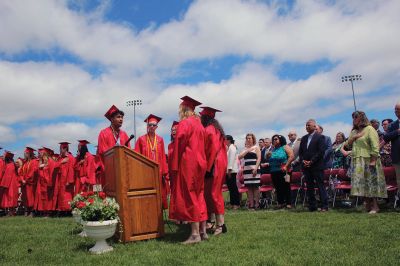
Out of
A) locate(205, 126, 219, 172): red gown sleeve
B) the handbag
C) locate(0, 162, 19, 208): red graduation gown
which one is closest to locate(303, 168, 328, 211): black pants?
the handbag

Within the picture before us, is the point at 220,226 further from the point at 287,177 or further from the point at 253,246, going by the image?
the point at 287,177

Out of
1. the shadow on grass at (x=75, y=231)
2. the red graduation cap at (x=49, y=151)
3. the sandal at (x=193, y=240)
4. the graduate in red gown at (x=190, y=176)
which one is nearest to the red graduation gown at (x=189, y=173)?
the graduate in red gown at (x=190, y=176)

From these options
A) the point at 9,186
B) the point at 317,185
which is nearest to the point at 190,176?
the point at 317,185

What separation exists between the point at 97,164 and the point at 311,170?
520 cm

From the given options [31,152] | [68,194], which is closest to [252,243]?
[68,194]

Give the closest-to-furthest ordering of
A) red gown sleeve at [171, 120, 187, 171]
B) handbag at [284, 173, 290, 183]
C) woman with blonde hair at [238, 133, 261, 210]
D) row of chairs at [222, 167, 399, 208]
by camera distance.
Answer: red gown sleeve at [171, 120, 187, 171] < row of chairs at [222, 167, 399, 208] < handbag at [284, 173, 290, 183] < woman with blonde hair at [238, 133, 261, 210]

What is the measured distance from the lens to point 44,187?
13.5m

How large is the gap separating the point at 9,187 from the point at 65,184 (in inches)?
135

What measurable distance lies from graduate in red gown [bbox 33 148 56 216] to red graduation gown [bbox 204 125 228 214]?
7793mm

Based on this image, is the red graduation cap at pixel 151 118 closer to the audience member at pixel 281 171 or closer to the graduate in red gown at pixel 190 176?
the graduate in red gown at pixel 190 176

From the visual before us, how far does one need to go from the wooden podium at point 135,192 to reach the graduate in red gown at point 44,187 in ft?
24.2

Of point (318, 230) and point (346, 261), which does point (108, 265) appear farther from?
point (318, 230)

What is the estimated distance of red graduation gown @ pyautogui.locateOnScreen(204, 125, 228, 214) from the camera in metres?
6.87

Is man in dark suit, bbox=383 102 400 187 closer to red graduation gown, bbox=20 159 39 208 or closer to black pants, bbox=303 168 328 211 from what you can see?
black pants, bbox=303 168 328 211
